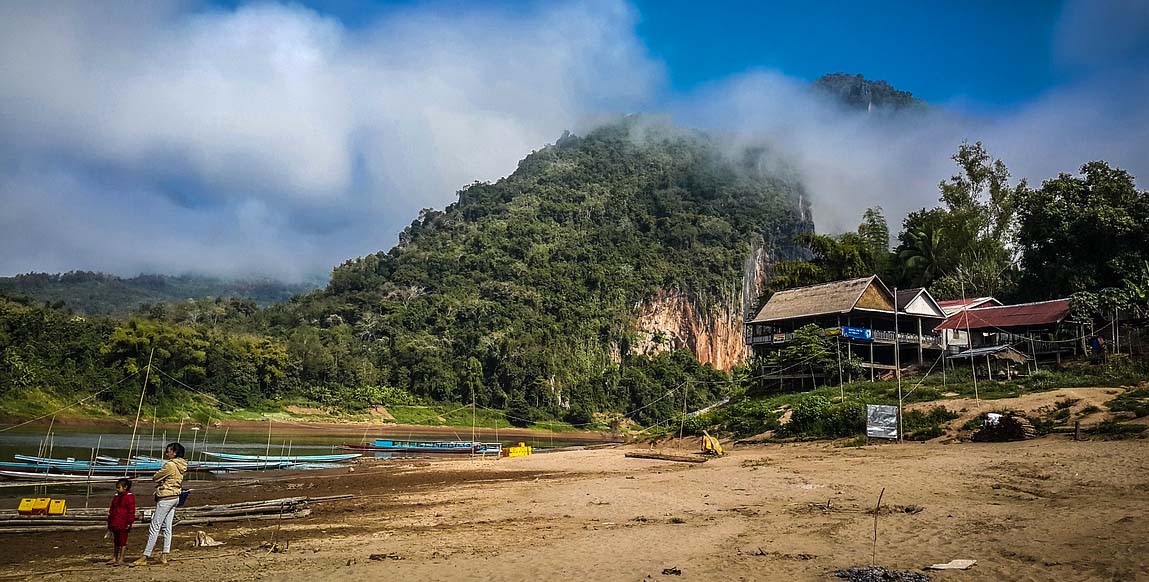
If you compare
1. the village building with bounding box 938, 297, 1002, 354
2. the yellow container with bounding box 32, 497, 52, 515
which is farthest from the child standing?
the village building with bounding box 938, 297, 1002, 354

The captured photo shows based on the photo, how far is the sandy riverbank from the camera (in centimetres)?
775

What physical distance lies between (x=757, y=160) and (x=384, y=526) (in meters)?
146

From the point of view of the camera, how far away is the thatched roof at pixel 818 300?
125 feet

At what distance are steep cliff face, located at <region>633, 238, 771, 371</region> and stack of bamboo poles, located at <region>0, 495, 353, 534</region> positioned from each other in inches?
3333

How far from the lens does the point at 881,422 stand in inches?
820

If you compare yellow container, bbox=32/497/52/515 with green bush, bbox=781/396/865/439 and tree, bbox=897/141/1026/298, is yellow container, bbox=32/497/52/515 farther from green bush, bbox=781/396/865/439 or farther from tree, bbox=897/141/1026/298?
tree, bbox=897/141/1026/298

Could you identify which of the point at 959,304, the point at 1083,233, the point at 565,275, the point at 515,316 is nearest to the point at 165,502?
the point at 1083,233

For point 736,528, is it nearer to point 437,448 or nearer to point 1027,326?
point 1027,326

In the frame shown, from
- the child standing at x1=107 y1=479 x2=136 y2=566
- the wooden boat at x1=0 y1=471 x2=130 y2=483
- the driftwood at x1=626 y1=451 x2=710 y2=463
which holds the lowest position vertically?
the wooden boat at x1=0 y1=471 x2=130 y2=483

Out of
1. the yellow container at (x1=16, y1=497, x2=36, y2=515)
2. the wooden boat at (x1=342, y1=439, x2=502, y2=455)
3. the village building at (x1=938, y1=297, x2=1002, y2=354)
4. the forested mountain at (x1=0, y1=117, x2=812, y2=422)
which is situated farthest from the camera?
the forested mountain at (x1=0, y1=117, x2=812, y2=422)

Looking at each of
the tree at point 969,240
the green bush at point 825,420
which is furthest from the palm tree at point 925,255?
the green bush at point 825,420

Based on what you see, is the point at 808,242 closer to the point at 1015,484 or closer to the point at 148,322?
the point at 1015,484

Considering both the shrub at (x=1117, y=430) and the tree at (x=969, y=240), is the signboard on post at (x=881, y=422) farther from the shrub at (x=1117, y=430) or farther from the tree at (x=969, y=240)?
the tree at (x=969, y=240)

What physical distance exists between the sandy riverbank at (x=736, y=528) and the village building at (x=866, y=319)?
20776 millimetres
